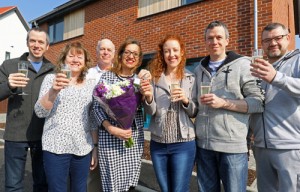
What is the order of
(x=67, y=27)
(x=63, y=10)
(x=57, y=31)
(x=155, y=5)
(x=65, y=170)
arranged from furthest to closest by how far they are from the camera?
(x=57, y=31) → (x=67, y=27) → (x=63, y=10) → (x=155, y=5) → (x=65, y=170)

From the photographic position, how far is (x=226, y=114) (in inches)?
116

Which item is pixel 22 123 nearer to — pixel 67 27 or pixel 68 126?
pixel 68 126

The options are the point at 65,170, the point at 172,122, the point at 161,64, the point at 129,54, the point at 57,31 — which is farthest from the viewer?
the point at 57,31

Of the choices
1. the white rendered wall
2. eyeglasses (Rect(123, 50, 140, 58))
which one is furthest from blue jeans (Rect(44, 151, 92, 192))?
the white rendered wall

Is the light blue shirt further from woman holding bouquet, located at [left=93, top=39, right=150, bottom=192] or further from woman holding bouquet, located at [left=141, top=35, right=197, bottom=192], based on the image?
woman holding bouquet, located at [left=93, top=39, right=150, bottom=192]

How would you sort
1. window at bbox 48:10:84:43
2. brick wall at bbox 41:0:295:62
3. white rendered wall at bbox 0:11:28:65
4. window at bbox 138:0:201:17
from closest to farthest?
brick wall at bbox 41:0:295:62 < window at bbox 138:0:201:17 < window at bbox 48:10:84:43 < white rendered wall at bbox 0:11:28:65

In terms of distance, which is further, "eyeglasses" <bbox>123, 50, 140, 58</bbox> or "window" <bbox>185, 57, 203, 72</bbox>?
"window" <bbox>185, 57, 203, 72</bbox>

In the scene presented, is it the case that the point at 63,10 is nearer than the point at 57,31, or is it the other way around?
the point at 63,10

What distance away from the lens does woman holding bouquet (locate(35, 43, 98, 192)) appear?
2.92 m

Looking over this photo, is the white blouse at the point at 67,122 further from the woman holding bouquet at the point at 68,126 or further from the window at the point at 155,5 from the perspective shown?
the window at the point at 155,5

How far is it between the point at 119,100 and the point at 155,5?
24.9 ft

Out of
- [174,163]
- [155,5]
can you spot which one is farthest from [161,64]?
[155,5]

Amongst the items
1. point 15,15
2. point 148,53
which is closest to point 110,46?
point 148,53

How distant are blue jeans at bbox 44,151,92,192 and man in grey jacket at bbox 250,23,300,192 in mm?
2020
